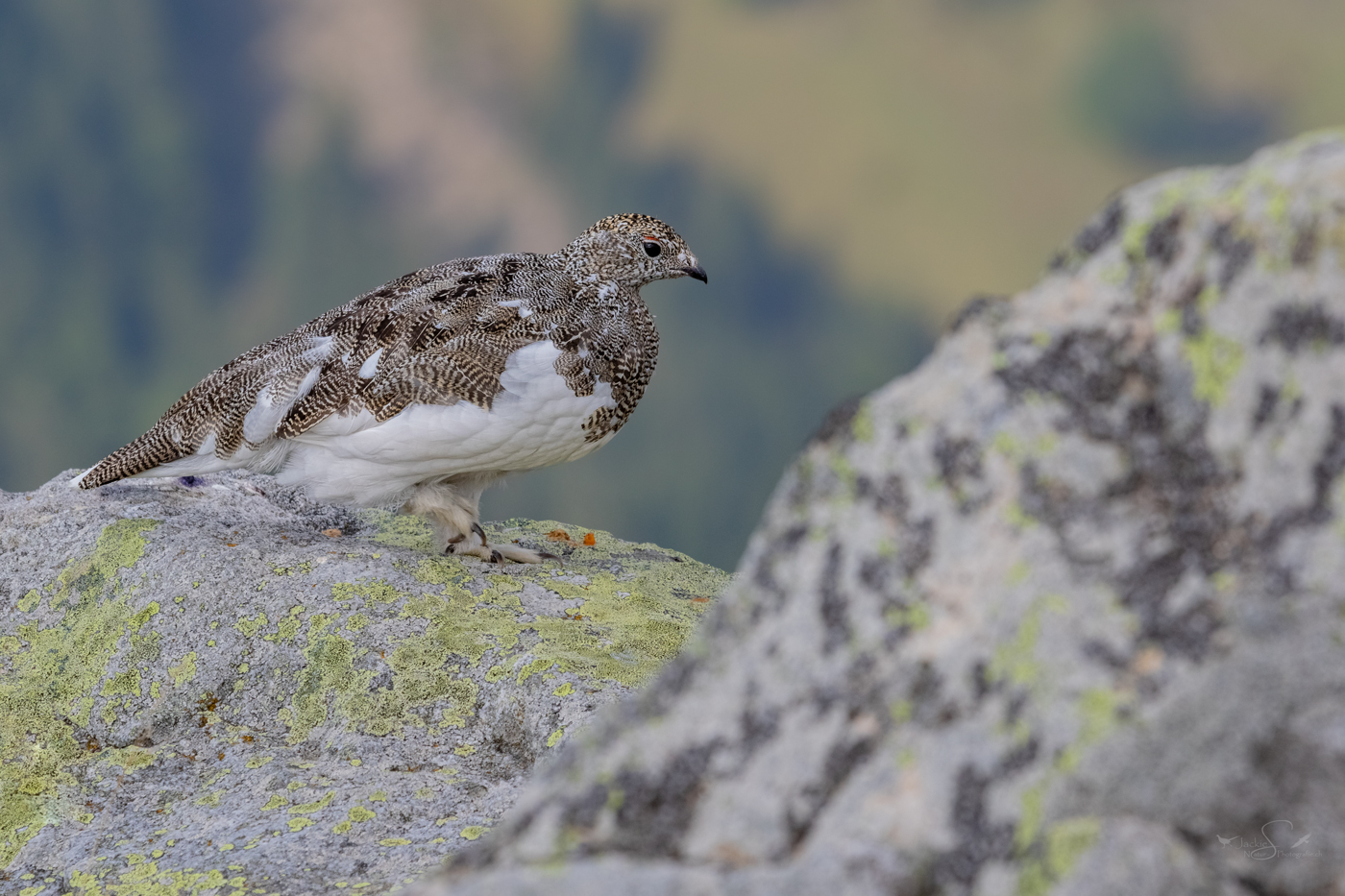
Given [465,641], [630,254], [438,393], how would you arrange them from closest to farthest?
[465,641] → [438,393] → [630,254]

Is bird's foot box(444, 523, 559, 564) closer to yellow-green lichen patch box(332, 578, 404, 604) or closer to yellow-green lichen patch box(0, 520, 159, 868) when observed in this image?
yellow-green lichen patch box(332, 578, 404, 604)

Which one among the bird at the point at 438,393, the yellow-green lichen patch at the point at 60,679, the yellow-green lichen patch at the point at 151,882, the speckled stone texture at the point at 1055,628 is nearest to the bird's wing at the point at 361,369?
the bird at the point at 438,393

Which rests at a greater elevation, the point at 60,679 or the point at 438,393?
the point at 438,393

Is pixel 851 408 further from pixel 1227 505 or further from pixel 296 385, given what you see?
pixel 296 385


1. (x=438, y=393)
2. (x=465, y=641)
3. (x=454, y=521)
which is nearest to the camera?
(x=465, y=641)

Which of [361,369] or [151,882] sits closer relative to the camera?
[151,882]

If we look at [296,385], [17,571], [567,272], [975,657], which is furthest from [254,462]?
[975,657]

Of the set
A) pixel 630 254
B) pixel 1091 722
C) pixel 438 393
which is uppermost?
pixel 630 254

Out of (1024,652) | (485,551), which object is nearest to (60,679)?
(485,551)

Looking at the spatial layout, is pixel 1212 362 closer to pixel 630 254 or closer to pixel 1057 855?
pixel 1057 855
